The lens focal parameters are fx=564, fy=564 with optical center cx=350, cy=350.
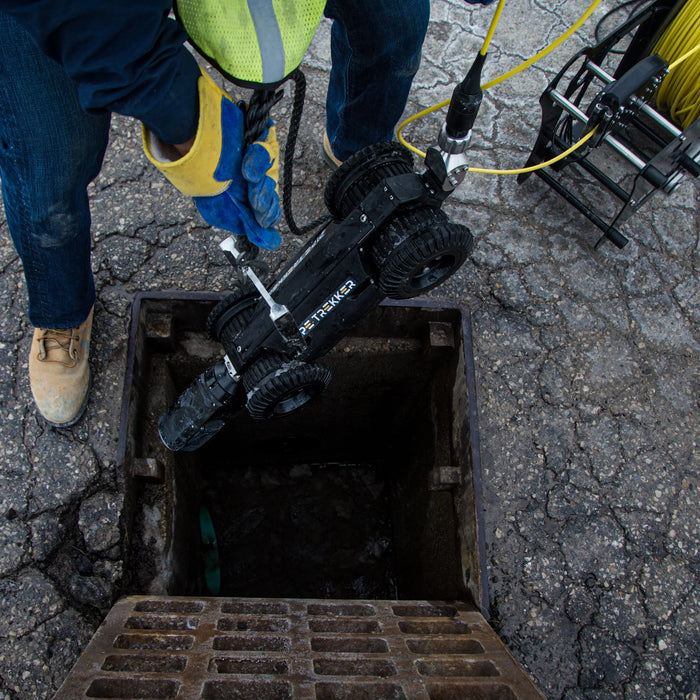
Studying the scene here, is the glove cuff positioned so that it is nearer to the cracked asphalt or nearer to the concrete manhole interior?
the concrete manhole interior

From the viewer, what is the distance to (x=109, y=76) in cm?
118

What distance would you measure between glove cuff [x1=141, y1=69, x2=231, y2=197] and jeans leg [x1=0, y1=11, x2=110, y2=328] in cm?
31

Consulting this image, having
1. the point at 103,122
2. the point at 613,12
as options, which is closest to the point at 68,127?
the point at 103,122

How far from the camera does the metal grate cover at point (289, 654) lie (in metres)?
1.33

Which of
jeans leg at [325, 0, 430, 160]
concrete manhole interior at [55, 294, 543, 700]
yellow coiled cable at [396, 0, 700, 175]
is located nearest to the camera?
concrete manhole interior at [55, 294, 543, 700]

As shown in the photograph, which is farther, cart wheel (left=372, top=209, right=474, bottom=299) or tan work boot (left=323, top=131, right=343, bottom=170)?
tan work boot (left=323, top=131, right=343, bottom=170)

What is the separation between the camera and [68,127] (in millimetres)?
1575

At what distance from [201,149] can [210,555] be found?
200 centimetres

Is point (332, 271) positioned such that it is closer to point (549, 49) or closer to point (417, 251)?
point (417, 251)

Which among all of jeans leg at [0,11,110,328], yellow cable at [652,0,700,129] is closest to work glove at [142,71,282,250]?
jeans leg at [0,11,110,328]

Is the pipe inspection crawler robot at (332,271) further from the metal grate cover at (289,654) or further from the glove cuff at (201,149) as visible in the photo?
the metal grate cover at (289,654)

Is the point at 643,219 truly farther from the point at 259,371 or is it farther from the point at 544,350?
the point at 259,371

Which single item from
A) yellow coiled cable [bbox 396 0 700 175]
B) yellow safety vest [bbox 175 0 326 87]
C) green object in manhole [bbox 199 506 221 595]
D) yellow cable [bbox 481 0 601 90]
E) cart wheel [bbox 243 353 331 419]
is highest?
yellow coiled cable [bbox 396 0 700 175]

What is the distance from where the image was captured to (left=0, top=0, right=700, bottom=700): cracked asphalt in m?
1.96
